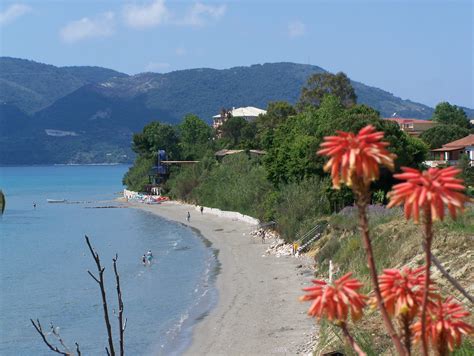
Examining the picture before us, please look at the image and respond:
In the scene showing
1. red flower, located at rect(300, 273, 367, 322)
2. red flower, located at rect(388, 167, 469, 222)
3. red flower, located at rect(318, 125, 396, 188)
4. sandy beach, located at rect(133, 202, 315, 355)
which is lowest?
sandy beach, located at rect(133, 202, 315, 355)

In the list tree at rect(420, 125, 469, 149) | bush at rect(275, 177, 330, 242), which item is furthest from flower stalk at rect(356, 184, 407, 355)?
tree at rect(420, 125, 469, 149)

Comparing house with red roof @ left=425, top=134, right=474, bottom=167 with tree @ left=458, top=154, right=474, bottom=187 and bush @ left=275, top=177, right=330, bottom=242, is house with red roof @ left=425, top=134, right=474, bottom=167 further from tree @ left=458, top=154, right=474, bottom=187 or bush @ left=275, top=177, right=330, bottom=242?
bush @ left=275, top=177, right=330, bottom=242

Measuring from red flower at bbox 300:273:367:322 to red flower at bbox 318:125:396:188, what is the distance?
1.71 ft

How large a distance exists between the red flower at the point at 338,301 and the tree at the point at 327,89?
288 feet

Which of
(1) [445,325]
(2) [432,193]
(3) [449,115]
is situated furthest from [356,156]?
(3) [449,115]

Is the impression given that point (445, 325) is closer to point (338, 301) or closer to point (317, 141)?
point (338, 301)

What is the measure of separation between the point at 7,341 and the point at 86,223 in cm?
5186

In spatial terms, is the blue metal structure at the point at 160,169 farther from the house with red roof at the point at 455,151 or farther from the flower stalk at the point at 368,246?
the flower stalk at the point at 368,246

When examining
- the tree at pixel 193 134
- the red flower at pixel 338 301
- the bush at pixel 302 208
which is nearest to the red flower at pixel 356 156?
the red flower at pixel 338 301

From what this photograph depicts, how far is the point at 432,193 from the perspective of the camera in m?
3.00

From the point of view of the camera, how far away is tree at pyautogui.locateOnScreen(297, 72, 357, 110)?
9156 cm

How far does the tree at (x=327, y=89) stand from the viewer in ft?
300

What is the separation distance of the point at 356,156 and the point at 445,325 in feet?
3.06

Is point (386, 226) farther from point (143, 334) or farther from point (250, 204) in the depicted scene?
point (250, 204)
